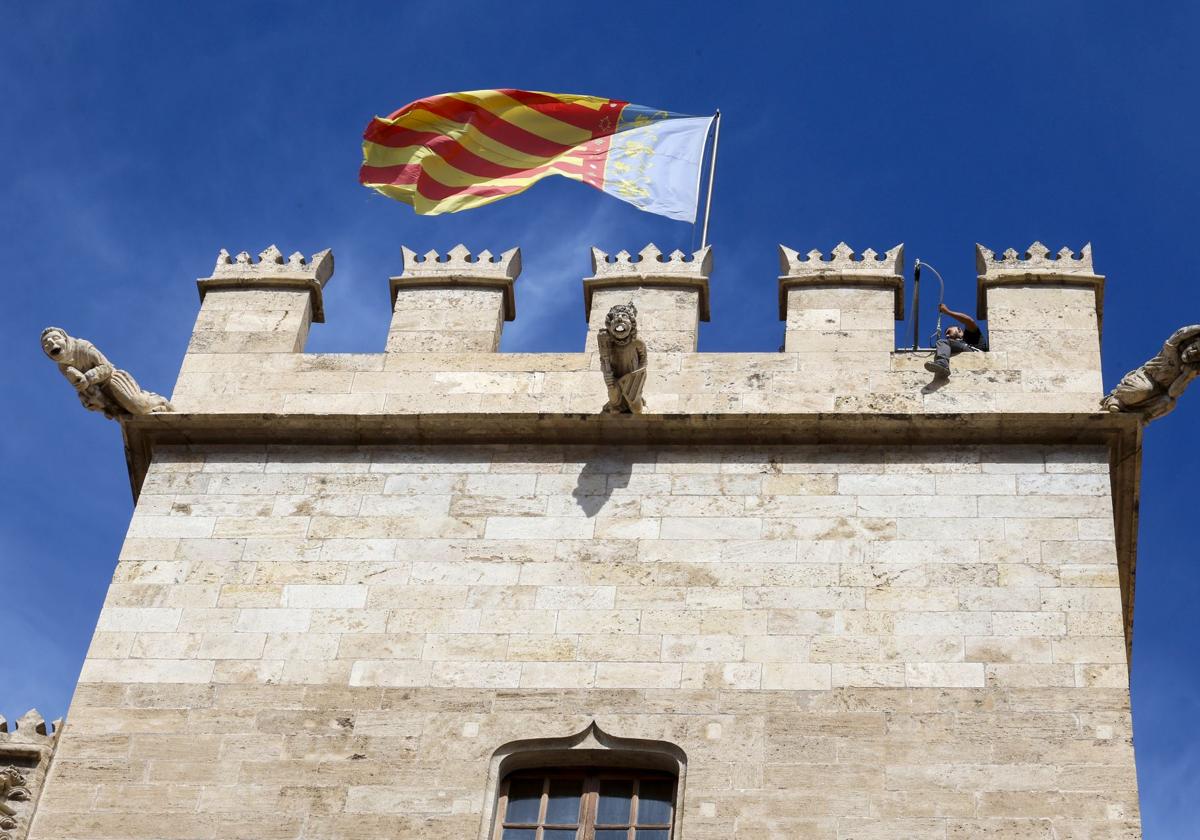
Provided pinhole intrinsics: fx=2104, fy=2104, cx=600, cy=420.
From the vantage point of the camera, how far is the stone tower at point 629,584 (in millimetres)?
14641

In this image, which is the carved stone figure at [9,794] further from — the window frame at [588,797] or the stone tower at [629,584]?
the window frame at [588,797]

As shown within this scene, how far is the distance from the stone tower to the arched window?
3 centimetres

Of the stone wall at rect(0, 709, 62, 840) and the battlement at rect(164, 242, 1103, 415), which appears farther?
the battlement at rect(164, 242, 1103, 415)

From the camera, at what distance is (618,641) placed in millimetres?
15477

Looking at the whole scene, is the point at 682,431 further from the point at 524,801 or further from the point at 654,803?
the point at 524,801

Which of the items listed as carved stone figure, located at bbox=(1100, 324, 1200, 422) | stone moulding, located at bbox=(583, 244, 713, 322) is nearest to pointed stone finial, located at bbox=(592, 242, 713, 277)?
stone moulding, located at bbox=(583, 244, 713, 322)

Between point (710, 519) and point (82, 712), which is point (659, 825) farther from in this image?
point (82, 712)

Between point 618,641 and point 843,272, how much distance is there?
4.41m

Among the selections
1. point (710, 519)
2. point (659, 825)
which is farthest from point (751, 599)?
point (659, 825)

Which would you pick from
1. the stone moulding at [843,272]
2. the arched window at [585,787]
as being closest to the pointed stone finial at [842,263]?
the stone moulding at [843,272]

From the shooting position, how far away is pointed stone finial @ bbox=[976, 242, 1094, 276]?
1800 cm

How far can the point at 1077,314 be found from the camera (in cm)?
1766

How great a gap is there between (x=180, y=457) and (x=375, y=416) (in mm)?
1681

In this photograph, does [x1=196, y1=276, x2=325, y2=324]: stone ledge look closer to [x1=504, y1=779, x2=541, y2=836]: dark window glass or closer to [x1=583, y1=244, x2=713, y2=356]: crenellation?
[x1=583, y1=244, x2=713, y2=356]: crenellation
